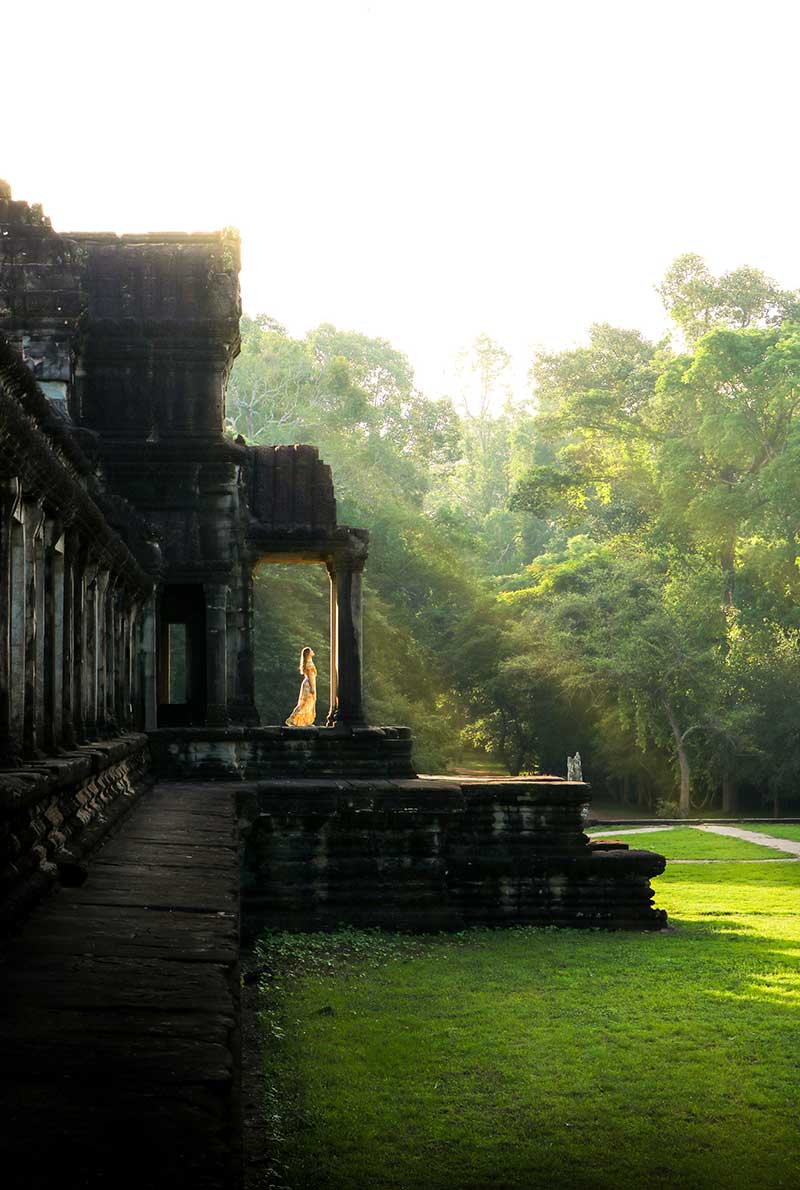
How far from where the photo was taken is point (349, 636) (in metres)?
17.3

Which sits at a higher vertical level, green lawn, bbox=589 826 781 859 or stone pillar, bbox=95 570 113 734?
stone pillar, bbox=95 570 113 734

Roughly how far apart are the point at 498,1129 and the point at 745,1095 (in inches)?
52.4

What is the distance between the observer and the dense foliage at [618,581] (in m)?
35.1

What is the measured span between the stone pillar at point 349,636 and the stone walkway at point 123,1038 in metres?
11.0

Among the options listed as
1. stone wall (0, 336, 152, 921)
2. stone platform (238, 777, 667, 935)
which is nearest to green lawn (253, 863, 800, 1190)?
stone platform (238, 777, 667, 935)

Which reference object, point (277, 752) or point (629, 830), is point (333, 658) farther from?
point (629, 830)

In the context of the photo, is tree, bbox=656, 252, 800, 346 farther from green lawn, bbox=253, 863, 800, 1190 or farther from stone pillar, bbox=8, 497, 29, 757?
stone pillar, bbox=8, 497, 29, 757

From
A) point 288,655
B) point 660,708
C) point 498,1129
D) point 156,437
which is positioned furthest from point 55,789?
point 660,708

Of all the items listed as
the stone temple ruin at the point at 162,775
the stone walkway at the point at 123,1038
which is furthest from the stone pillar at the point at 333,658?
the stone walkway at the point at 123,1038

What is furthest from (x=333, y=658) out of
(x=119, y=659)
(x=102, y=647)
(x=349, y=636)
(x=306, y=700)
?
(x=102, y=647)

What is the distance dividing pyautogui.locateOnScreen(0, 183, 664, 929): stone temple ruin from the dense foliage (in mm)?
15078

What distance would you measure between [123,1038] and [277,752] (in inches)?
454

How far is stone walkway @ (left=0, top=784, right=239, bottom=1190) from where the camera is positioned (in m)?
2.51

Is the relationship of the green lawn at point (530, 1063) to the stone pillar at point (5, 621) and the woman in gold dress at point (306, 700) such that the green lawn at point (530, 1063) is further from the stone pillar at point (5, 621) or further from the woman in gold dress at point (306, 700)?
the woman in gold dress at point (306, 700)
